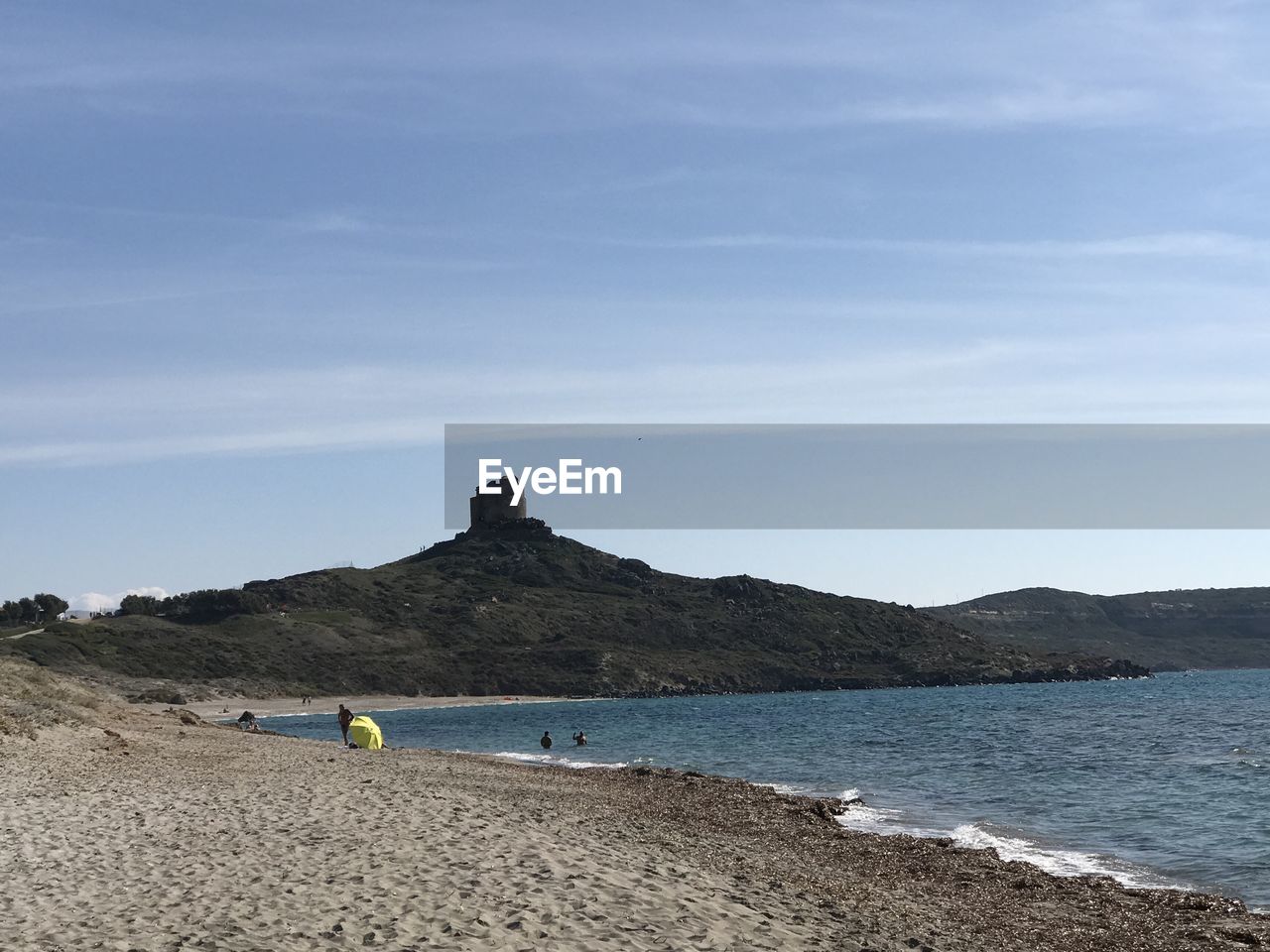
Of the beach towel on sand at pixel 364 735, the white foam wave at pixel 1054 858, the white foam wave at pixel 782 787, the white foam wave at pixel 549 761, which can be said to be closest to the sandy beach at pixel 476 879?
the white foam wave at pixel 1054 858

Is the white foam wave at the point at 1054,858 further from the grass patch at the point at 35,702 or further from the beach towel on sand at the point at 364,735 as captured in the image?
the beach towel on sand at the point at 364,735

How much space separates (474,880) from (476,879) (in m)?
0.08

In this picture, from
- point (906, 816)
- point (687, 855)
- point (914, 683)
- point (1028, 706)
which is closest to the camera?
point (687, 855)

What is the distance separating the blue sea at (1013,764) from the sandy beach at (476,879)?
4415 mm

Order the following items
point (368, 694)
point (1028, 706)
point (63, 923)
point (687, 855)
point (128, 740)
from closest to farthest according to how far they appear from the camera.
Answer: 1. point (63, 923)
2. point (687, 855)
3. point (128, 740)
4. point (1028, 706)
5. point (368, 694)

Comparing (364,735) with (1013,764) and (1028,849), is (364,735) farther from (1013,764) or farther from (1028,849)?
(1028,849)

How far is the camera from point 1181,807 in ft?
113

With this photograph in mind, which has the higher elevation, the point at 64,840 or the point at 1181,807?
the point at 64,840

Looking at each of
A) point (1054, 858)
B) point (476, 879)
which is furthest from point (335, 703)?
point (476, 879)

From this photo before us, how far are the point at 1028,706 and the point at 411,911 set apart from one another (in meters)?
105

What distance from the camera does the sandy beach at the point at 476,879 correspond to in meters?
13.1

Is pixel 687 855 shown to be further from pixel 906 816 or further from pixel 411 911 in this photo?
Result: pixel 906 816

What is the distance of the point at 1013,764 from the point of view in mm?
48938

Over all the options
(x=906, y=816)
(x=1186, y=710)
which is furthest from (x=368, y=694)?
(x=906, y=816)
